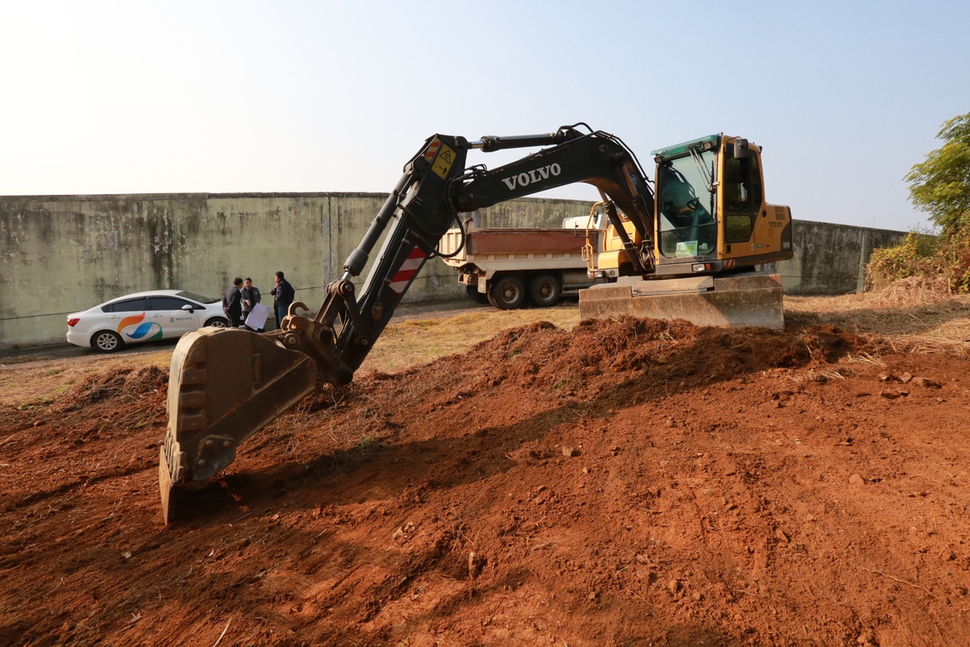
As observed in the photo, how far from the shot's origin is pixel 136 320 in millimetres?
14062

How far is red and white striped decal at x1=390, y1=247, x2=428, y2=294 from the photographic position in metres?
5.25

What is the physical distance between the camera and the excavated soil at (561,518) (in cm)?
268

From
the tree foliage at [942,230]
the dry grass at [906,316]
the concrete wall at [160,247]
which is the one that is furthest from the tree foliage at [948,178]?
the concrete wall at [160,247]

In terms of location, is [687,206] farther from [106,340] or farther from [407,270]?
[106,340]

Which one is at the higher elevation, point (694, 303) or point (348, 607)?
point (694, 303)

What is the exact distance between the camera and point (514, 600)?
111 inches

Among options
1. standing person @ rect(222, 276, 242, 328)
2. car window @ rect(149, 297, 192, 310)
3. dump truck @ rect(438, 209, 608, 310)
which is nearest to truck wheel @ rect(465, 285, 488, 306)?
dump truck @ rect(438, 209, 608, 310)

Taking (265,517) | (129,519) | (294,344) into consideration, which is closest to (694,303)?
Result: (294,344)

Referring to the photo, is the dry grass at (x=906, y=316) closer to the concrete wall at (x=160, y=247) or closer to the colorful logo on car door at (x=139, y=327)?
the concrete wall at (x=160, y=247)

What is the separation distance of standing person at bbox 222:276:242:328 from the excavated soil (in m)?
7.20

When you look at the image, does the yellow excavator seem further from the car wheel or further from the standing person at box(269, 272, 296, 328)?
the car wheel

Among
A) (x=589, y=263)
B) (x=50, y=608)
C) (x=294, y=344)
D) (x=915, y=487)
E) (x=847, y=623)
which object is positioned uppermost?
(x=589, y=263)

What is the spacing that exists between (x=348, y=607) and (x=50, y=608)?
159cm

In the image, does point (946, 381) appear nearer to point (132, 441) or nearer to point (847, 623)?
point (847, 623)
